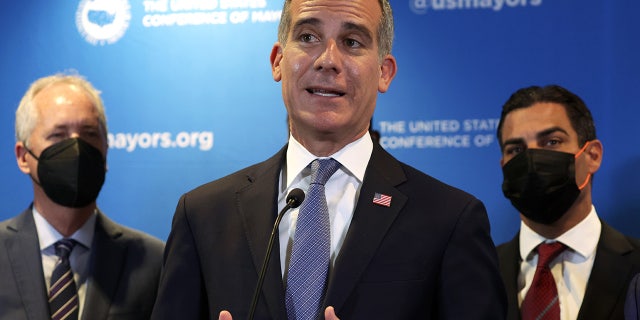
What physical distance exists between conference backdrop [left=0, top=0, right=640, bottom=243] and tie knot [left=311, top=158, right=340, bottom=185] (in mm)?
1580

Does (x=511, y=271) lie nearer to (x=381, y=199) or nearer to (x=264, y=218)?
(x=381, y=199)

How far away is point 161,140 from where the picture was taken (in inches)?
152

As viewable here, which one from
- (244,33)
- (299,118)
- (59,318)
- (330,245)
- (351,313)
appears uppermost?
(244,33)

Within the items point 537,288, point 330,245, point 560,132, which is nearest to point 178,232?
point 330,245

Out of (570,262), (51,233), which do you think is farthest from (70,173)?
(570,262)

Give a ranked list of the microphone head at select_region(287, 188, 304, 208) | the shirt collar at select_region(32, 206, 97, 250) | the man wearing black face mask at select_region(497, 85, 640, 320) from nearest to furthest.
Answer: the microphone head at select_region(287, 188, 304, 208) < the man wearing black face mask at select_region(497, 85, 640, 320) < the shirt collar at select_region(32, 206, 97, 250)

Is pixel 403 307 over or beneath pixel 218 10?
beneath

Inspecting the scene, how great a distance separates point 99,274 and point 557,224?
1745 millimetres

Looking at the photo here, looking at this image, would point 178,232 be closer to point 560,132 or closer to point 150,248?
point 150,248

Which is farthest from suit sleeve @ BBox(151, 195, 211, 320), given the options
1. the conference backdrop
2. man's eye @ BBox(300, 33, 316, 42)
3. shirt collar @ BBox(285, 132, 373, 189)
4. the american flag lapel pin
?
the conference backdrop

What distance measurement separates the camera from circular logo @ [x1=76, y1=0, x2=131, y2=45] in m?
3.95

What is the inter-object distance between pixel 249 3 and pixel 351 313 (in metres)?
2.29

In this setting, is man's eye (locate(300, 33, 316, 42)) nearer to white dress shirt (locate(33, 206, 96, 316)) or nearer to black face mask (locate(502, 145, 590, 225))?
black face mask (locate(502, 145, 590, 225))

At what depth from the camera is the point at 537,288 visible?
3.02 m
